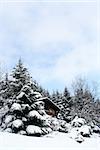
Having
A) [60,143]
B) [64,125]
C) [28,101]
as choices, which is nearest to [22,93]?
[28,101]

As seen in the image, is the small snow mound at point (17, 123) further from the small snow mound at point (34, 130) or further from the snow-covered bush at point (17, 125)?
the small snow mound at point (34, 130)

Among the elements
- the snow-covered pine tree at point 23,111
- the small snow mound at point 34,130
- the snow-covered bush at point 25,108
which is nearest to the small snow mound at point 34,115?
the snow-covered pine tree at point 23,111

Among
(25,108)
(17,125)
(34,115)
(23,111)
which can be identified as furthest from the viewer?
(23,111)

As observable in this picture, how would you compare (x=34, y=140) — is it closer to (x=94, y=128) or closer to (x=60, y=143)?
(x=60, y=143)

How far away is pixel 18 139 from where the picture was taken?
45.9 ft

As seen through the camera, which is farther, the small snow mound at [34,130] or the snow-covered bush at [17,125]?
the snow-covered bush at [17,125]

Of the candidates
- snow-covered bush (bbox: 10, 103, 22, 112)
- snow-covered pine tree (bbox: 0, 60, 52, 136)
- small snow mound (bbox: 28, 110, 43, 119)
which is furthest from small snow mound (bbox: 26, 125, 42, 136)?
snow-covered bush (bbox: 10, 103, 22, 112)

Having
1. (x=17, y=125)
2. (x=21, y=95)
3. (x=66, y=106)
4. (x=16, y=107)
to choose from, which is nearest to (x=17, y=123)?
(x=17, y=125)

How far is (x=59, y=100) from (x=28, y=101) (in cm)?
2661

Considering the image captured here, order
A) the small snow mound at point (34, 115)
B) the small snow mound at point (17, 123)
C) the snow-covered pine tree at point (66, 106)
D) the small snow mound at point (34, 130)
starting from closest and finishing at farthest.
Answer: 1. the small snow mound at point (34, 130)
2. the small snow mound at point (17, 123)
3. the small snow mound at point (34, 115)
4. the snow-covered pine tree at point (66, 106)

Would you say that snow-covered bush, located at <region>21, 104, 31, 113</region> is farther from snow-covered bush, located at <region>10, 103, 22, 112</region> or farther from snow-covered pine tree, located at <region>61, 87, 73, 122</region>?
snow-covered pine tree, located at <region>61, 87, 73, 122</region>

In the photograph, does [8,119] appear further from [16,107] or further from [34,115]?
[34,115]

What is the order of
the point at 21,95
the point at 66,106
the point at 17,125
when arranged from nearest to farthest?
the point at 17,125
the point at 21,95
the point at 66,106

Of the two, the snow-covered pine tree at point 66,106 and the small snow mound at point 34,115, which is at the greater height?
the snow-covered pine tree at point 66,106
